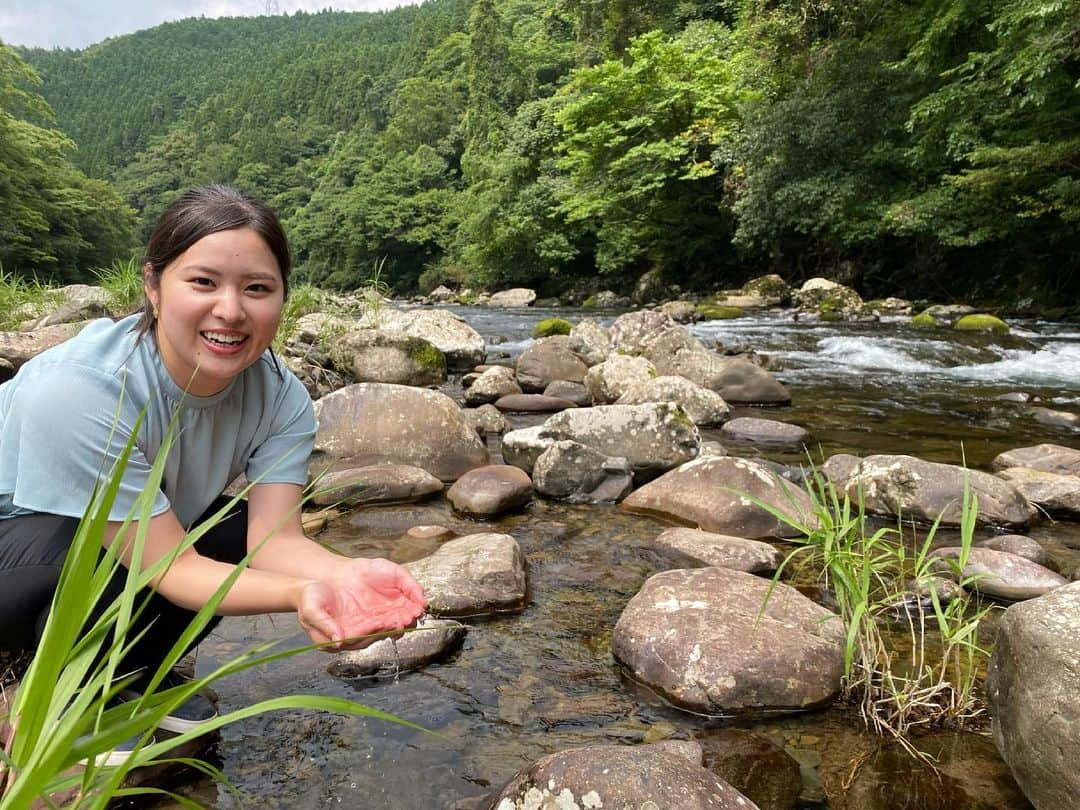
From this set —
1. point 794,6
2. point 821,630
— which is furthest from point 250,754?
point 794,6

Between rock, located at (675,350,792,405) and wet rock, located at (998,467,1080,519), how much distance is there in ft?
10.5

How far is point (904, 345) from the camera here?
10812 millimetres

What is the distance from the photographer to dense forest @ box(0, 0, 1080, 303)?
12.8m

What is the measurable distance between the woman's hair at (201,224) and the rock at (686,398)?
5091 mm

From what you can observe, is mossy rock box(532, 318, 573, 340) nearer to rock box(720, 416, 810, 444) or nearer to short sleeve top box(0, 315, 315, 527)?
rock box(720, 416, 810, 444)

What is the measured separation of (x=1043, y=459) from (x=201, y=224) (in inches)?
216

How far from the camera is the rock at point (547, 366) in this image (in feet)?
27.3

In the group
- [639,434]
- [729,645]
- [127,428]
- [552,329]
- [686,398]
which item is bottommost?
[552,329]

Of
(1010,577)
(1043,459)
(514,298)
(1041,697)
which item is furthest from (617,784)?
(514,298)

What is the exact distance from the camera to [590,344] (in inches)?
377

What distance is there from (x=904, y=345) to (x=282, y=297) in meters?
11.1

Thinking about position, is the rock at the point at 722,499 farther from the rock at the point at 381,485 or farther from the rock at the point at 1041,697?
the rock at the point at 1041,697

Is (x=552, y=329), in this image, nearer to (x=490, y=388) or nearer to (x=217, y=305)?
(x=490, y=388)

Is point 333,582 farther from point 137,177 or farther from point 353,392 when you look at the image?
point 137,177
